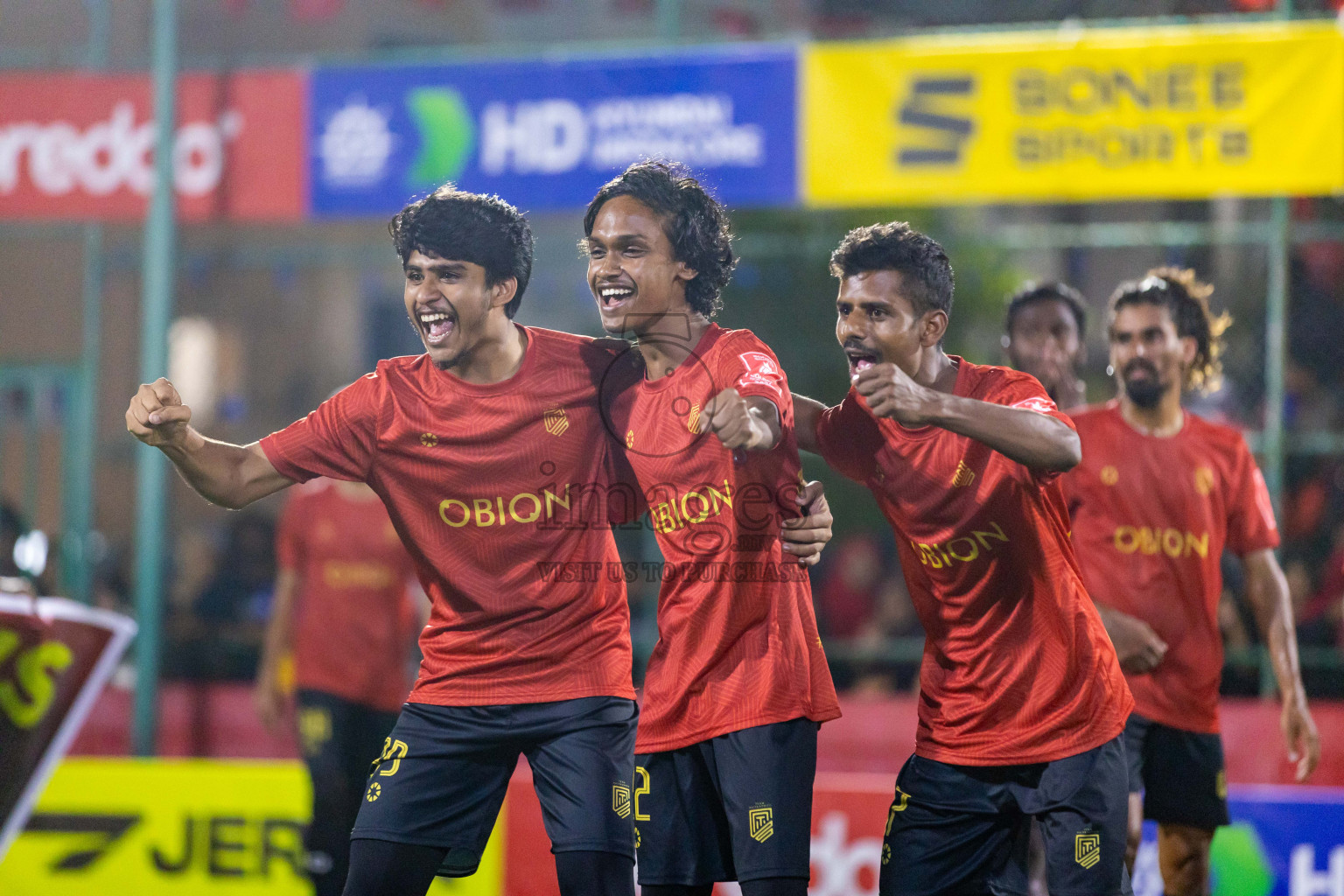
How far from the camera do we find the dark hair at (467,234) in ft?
12.1

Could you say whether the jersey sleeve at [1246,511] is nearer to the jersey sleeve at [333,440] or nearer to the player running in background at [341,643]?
the jersey sleeve at [333,440]

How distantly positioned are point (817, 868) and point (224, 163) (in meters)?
4.85

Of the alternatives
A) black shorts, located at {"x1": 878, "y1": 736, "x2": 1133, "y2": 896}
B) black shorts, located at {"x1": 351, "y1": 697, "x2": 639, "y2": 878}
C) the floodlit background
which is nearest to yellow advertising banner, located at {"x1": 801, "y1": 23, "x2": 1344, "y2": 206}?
the floodlit background

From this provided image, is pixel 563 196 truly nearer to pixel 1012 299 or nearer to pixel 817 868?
pixel 1012 299

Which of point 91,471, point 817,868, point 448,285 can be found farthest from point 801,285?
point 448,285

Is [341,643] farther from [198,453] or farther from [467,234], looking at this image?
[467,234]

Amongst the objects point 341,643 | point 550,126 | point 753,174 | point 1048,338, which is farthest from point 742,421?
point 550,126

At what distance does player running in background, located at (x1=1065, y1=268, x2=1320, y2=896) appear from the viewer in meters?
4.53

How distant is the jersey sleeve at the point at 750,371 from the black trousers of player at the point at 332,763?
10.3ft

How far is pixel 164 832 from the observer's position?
625 centimetres

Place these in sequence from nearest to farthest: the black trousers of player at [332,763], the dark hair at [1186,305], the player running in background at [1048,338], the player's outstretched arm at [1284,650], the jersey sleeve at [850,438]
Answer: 1. the jersey sleeve at [850,438]
2. the player's outstretched arm at [1284,650]
3. the dark hair at [1186,305]
4. the player running in background at [1048,338]
5. the black trousers of player at [332,763]

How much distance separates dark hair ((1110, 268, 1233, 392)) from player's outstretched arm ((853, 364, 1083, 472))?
1732mm

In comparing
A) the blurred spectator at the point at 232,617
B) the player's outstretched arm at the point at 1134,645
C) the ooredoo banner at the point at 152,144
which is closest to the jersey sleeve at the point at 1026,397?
the player's outstretched arm at the point at 1134,645

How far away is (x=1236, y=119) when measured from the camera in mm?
6566
